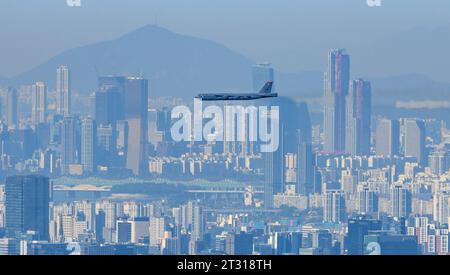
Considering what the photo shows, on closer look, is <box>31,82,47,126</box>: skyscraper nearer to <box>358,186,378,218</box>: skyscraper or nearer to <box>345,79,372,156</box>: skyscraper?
<box>345,79,372,156</box>: skyscraper

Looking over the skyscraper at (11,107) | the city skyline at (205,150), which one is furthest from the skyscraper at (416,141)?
the skyscraper at (11,107)

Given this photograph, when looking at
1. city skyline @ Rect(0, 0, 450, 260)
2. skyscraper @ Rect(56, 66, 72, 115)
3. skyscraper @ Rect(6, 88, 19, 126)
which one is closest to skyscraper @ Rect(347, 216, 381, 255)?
city skyline @ Rect(0, 0, 450, 260)

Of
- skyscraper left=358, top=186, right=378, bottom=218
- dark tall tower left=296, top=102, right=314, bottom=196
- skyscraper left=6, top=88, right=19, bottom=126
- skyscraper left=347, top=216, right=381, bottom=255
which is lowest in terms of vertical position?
skyscraper left=347, top=216, right=381, bottom=255

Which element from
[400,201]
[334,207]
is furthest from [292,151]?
[400,201]

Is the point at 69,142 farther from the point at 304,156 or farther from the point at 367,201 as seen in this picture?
the point at 367,201

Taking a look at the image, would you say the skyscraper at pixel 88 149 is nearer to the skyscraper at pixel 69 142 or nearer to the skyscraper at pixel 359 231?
the skyscraper at pixel 69 142
